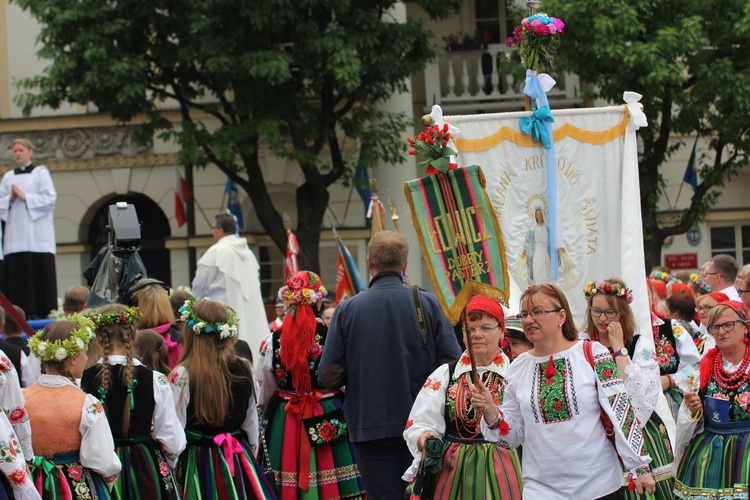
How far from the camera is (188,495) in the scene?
731 cm

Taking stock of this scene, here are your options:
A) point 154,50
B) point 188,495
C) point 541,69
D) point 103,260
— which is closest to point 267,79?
point 154,50

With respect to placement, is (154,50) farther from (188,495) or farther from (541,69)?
(188,495)

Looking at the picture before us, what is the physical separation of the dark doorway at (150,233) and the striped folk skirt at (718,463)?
1651 centimetres

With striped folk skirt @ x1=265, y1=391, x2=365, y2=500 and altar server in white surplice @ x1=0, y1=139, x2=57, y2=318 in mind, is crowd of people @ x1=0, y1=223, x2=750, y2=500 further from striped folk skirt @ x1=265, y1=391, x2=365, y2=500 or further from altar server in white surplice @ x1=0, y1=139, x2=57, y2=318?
altar server in white surplice @ x1=0, y1=139, x2=57, y2=318

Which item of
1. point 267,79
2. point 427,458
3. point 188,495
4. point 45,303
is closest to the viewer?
point 427,458

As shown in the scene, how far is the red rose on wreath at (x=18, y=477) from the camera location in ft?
18.5

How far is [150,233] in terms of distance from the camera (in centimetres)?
2270

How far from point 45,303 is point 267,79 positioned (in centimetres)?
578

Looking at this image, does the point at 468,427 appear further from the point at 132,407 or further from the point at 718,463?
the point at 132,407

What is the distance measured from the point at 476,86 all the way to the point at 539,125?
1369cm

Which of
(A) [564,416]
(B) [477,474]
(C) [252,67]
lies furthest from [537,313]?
(C) [252,67]

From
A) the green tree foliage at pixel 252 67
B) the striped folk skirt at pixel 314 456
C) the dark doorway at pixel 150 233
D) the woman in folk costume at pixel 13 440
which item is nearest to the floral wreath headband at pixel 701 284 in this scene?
the striped folk skirt at pixel 314 456

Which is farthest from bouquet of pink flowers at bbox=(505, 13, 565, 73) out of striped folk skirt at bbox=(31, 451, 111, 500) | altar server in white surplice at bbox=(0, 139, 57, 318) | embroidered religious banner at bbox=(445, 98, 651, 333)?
altar server in white surplice at bbox=(0, 139, 57, 318)

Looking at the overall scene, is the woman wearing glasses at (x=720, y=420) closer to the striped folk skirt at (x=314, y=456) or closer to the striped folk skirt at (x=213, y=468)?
the striped folk skirt at (x=314, y=456)
